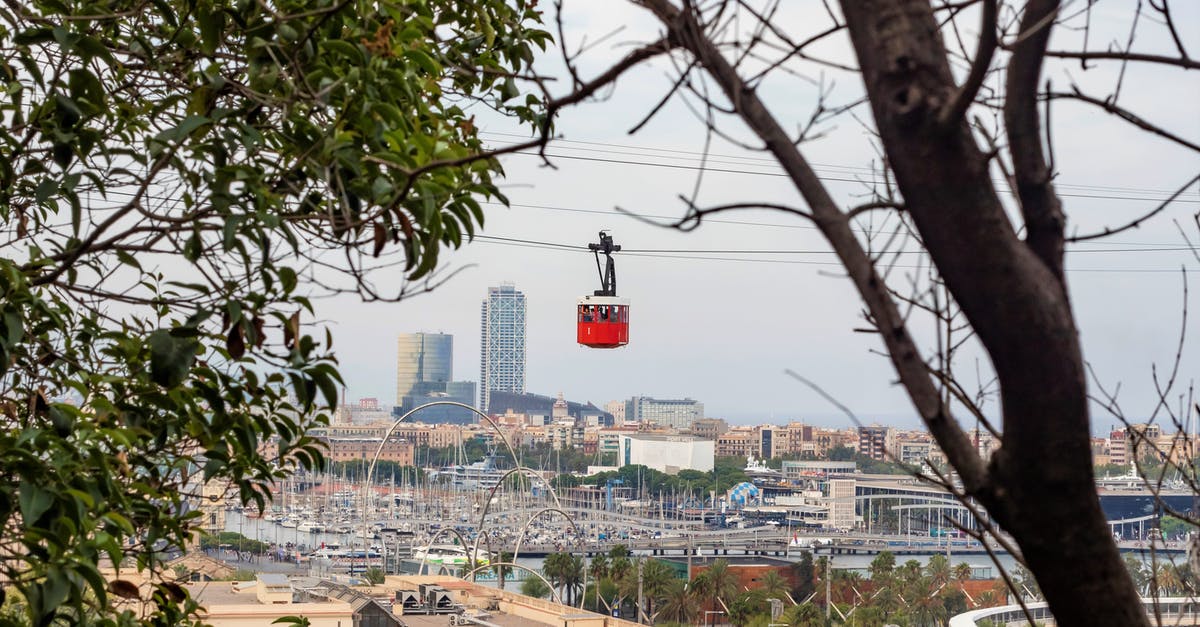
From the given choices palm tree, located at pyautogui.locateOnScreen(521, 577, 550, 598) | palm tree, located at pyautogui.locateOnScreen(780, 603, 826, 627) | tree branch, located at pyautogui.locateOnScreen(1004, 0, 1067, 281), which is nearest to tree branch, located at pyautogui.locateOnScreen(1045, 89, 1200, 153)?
tree branch, located at pyautogui.locateOnScreen(1004, 0, 1067, 281)

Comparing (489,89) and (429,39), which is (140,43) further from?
(489,89)

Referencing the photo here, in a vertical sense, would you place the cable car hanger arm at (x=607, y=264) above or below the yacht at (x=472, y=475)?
above

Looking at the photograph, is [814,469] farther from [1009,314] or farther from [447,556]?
[1009,314]

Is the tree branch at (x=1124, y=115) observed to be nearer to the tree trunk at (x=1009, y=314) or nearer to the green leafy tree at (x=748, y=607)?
the tree trunk at (x=1009, y=314)

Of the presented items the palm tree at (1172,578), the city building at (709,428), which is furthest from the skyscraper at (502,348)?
the palm tree at (1172,578)

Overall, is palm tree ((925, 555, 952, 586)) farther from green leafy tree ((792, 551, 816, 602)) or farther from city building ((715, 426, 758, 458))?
city building ((715, 426, 758, 458))

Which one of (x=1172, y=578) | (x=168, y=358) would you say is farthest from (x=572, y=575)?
(x=168, y=358)
